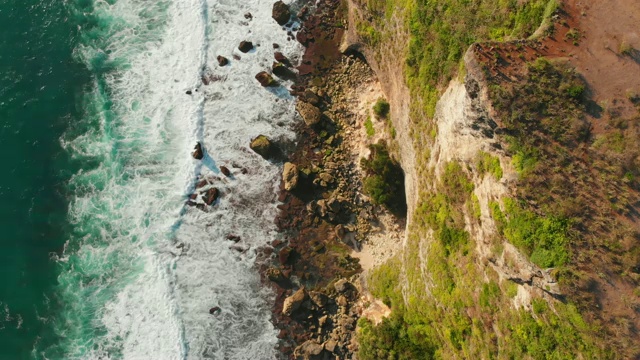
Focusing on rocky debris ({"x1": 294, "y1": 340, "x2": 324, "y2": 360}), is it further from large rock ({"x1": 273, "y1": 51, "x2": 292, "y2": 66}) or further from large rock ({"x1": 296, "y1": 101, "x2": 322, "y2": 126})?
large rock ({"x1": 273, "y1": 51, "x2": 292, "y2": 66})

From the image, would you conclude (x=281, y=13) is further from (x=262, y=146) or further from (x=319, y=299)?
(x=319, y=299)

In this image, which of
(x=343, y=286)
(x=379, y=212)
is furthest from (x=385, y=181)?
(x=343, y=286)

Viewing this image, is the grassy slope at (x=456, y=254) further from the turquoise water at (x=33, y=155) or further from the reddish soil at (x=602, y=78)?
the turquoise water at (x=33, y=155)

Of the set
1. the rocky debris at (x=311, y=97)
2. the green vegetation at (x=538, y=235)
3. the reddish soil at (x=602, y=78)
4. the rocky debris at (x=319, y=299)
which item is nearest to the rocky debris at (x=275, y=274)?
the rocky debris at (x=319, y=299)

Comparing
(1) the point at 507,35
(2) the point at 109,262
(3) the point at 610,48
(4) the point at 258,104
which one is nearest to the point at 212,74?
(4) the point at 258,104

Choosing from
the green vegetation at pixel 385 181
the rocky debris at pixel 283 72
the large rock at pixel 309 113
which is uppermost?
the rocky debris at pixel 283 72

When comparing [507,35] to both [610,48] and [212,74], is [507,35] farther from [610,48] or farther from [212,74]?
[212,74]

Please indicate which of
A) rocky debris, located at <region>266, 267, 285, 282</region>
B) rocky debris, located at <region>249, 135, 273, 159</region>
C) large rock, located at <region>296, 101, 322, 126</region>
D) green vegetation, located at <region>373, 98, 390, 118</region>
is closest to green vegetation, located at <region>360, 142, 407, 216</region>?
green vegetation, located at <region>373, 98, 390, 118</region>
